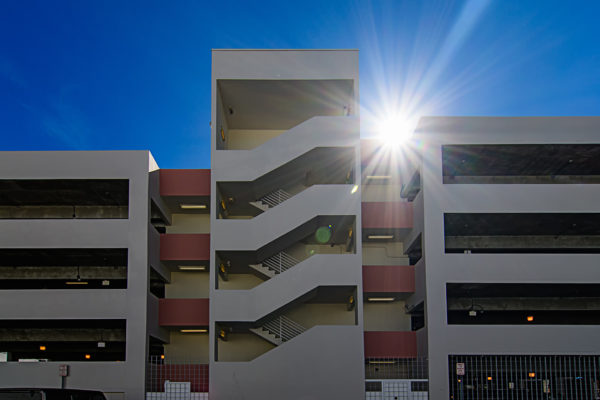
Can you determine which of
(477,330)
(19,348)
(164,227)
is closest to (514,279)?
(477,330)

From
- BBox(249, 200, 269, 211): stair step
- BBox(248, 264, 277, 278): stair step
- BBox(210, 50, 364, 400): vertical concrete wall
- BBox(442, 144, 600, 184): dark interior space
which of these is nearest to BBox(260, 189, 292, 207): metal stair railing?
BBox(249, 200, 269, 211): stair step

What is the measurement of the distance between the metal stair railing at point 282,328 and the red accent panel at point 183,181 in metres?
6.86

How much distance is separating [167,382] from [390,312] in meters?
12.1

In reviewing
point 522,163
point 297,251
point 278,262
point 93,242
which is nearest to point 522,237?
point 522,163

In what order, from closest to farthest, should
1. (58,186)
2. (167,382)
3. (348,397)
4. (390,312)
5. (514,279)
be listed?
(167,382) < (348,397) < (514,279) < (58,186) < (390,312)

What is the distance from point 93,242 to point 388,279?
13.0 m

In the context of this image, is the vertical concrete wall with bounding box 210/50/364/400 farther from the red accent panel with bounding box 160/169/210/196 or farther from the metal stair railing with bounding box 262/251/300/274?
the metal stair railing with bounding box 262/251/300/274

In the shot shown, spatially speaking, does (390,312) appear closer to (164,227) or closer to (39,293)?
(164,227)

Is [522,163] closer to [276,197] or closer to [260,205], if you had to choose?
[276,197]

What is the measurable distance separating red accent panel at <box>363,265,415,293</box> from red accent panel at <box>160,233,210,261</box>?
23.9 ft

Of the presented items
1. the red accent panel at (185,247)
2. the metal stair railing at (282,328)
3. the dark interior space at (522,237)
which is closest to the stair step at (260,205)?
the red accent panel at (185,247)

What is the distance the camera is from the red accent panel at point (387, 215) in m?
28.3

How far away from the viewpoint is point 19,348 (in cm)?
3116

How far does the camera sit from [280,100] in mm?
29078
